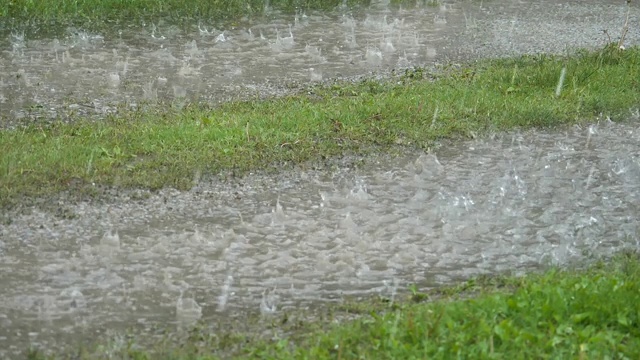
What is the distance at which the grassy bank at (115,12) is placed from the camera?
1268 cm

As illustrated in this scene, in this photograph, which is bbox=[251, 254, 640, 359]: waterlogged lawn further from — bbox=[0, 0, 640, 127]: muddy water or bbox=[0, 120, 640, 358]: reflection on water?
bbox=[0, 0, 640, 127]: muddy water

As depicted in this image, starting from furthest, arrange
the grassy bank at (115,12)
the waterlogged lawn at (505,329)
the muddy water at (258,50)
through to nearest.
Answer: the grassy bank at (115,12)
the muddy water at (258,50)
the waterlogged lawn at (505,329)

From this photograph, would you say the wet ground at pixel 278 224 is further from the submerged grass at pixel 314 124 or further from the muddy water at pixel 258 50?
the submerged grass at pixel 314 124

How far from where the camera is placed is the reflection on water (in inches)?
237

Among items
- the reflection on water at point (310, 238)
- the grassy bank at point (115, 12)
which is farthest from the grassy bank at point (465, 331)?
the grassy bank at point (115, 12)

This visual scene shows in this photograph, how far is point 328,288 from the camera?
6.26 meters

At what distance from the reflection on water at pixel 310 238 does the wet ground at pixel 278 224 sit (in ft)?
0.05

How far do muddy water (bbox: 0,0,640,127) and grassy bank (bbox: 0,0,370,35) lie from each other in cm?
29

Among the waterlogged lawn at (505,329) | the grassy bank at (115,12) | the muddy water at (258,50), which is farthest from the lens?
the grassy bank at (115,12)

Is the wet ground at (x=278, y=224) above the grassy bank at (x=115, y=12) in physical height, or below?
above

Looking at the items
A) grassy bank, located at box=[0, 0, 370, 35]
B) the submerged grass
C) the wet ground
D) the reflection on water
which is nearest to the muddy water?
the wet ground

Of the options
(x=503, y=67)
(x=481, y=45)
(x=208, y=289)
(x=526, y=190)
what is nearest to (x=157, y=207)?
(x=208, y=289)

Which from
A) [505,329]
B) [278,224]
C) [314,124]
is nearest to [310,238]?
[278,224]

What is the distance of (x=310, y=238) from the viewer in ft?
23.1
